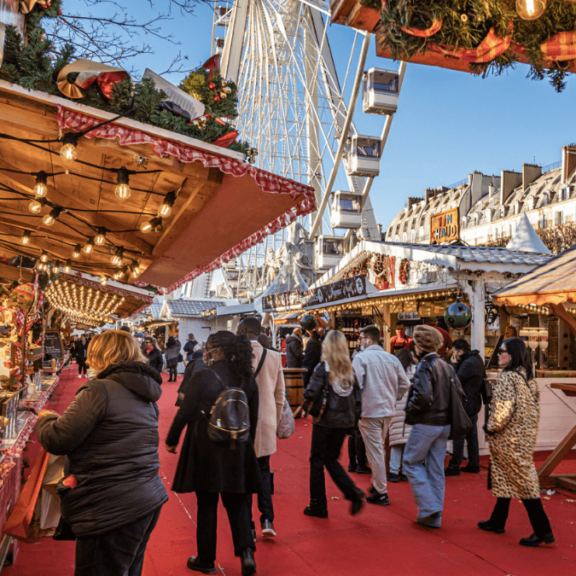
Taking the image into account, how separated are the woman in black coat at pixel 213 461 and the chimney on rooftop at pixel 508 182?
59.5 meters

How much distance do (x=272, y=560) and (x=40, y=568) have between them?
1.50m

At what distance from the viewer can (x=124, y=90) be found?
10.4ft

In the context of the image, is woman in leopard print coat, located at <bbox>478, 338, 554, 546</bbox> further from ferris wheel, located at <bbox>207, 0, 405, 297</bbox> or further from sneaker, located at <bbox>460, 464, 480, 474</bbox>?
ferris wheel, located at <bbox>207, 0, 405, 297</bbox>

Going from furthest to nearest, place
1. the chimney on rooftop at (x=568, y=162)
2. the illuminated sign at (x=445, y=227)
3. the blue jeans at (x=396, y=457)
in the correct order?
the chimney on rooftop at (x=568, y=162)
the illuminated sign at (x=445, y=227)
the blue jeans at (x=396, y=457)

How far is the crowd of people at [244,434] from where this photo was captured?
2.42 metres

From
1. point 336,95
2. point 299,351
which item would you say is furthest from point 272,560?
point 336,95

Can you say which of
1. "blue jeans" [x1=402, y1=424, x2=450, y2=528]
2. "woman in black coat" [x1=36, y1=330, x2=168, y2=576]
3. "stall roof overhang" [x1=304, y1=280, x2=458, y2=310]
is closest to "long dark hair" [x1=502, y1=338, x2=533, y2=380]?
"blue jeans" [x1=402, y1=424, x2=450, y2=528]

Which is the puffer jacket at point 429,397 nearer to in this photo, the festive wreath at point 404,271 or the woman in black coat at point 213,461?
the woman in black coat at point 213,461

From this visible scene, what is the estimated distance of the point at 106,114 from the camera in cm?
314

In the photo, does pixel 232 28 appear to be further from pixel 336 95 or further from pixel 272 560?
pixel 272 560

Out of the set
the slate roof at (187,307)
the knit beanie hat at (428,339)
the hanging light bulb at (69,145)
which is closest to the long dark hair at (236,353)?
the hanging light bulb at (69,145)

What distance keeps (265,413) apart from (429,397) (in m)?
1.32

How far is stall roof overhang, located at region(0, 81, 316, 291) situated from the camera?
10.4ft

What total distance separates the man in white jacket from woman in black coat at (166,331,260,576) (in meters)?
1.86
